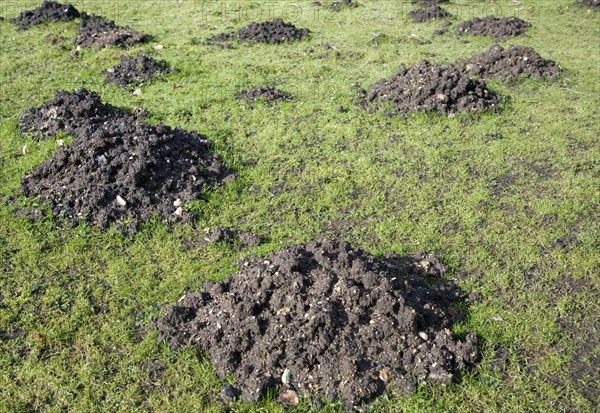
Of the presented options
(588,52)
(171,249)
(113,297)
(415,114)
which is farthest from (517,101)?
(113,297)

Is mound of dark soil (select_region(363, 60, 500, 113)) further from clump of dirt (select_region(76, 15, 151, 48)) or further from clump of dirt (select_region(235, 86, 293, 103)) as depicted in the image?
clump of dirt (select_region(76, 15, 151, 48))

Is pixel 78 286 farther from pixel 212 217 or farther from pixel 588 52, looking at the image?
pixel 588 52

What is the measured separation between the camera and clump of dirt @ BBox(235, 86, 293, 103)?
10.2 m

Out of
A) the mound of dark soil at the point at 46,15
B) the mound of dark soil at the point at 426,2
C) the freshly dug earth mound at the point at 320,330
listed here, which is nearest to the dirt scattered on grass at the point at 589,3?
the mound of dark soil at the point at 426,2

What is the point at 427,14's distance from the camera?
15578 millimetres

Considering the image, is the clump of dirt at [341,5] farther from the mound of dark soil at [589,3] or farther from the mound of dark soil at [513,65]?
the mound of dark soil at [589,3]

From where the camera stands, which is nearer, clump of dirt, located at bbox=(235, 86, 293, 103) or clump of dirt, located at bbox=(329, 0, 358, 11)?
clump of dirt, located at bbox=(235, 86, 293, 103)

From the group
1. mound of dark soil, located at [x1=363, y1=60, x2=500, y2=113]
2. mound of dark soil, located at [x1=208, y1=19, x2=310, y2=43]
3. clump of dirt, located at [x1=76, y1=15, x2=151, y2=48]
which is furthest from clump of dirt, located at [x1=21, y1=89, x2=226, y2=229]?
mound of dark soil, located at [x1=208, y1=19, x2=310, y2=43]

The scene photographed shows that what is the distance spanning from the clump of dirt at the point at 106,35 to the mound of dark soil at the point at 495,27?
8276 mm

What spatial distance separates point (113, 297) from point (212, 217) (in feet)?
5.62

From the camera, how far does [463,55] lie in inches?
505

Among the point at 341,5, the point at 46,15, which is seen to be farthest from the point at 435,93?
the point at 46,15

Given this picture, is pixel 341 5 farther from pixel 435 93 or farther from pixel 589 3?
pixel 435 93

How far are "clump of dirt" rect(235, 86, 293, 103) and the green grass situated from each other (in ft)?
0.84
